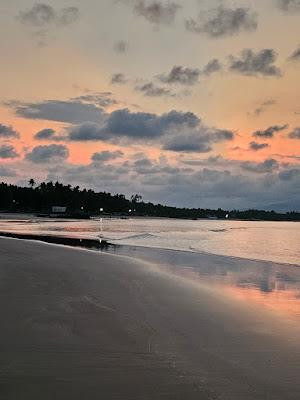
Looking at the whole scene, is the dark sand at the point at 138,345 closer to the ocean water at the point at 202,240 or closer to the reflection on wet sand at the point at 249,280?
the reflection on wet sand at the point at 249,280

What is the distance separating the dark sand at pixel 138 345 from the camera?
19.4 feet

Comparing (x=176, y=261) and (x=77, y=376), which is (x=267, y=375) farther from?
(x=176, y=261)

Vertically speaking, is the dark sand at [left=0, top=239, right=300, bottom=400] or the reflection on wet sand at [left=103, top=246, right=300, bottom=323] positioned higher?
the dark sand at [left=0, top=239, right=300, bottom=400]

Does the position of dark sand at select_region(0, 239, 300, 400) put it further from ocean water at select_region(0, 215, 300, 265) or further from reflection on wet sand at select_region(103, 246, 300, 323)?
ocean water at select_region(0, 215, 300, 265)

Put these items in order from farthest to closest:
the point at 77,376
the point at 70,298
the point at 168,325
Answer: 1. the point at 70,298
2. the point at 168,325
3. the point at 77,376

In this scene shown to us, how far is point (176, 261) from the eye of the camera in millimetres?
25938

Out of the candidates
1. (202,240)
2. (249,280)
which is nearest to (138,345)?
(249,280)

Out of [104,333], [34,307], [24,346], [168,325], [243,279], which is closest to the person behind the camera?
[24,346]

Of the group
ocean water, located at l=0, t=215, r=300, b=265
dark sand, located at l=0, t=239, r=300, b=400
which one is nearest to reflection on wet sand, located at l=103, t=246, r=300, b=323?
dark sand, located at l=0, t=239, r=300, b=400

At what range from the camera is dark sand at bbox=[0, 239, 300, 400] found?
590 cm

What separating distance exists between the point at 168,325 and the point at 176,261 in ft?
53.6

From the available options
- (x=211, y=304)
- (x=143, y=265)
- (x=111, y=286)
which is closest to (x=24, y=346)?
(x=211, y=304)

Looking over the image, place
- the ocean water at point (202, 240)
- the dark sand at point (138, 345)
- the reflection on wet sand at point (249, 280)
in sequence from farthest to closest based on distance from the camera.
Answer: the ocean water at point (202, 240) < the reflection on wet sand at point (249, 280) < the dark sand at point (138, 345)

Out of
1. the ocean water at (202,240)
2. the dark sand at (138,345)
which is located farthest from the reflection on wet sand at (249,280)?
the ocean water at (202,240)
